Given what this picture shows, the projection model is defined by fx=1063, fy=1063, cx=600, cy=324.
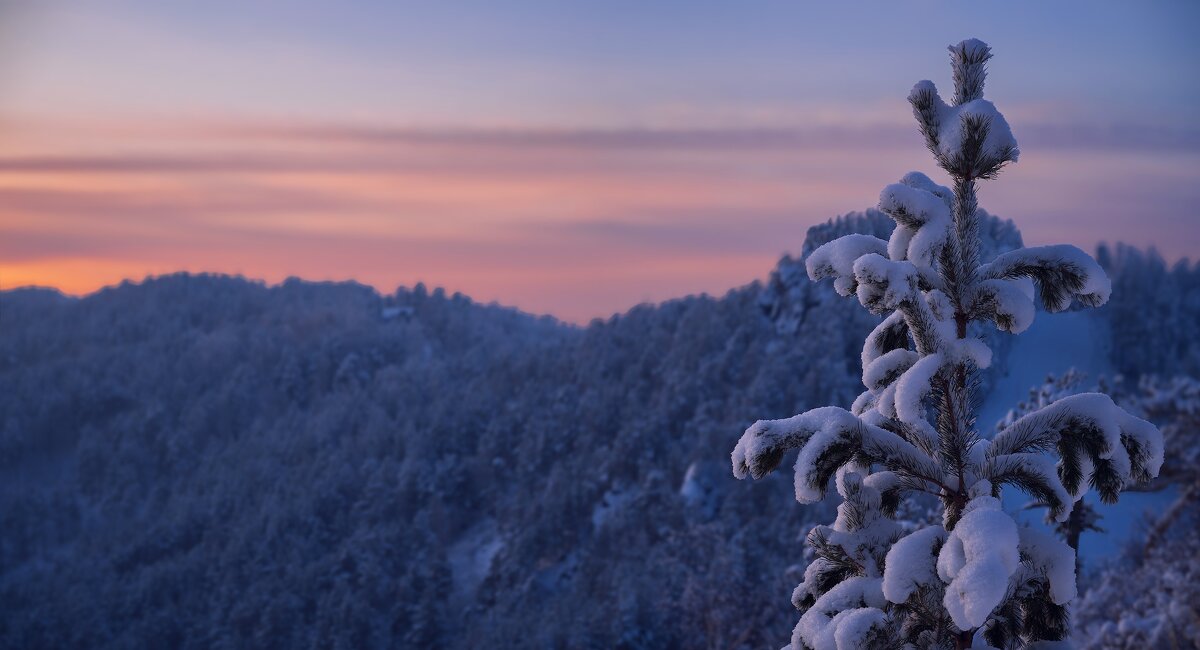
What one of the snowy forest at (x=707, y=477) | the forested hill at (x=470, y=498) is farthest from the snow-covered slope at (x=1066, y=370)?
the forested hill at (x=470, y=498)

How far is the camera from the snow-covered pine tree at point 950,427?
4.64 metres

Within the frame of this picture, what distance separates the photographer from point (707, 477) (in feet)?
316

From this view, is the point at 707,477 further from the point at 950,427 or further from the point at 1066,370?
the point at 950,427

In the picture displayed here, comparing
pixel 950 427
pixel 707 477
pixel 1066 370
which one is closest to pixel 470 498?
pixel 707 477

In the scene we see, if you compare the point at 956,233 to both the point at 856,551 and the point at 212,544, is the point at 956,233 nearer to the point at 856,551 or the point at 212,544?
the point at 856,551

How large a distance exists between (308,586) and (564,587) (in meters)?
26.8

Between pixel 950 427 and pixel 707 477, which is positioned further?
pixel 707 477

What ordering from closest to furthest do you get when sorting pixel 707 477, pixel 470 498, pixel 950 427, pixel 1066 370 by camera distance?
pixel 950 427, pixel 1066 370, pixel 707 477, pixel 470 498

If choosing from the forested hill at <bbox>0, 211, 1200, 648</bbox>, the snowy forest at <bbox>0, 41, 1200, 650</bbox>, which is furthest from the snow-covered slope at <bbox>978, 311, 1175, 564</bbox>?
the forested hill at <bbox>0, 211, 1200, 648</bbox>

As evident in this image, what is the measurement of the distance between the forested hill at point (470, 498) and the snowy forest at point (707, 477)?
44cm

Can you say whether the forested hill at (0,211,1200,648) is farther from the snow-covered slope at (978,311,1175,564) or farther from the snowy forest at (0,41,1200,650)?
the snow-covered slope at (978,311,1175,564)

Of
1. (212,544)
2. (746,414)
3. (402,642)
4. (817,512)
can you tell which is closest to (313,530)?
(212,544)

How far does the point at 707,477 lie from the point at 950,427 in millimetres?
92652

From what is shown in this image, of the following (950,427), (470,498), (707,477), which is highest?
(950,427)
